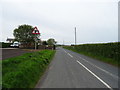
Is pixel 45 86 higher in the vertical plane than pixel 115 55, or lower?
lower

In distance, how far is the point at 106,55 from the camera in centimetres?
1365

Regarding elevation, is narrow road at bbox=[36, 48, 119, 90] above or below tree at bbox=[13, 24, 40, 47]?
below

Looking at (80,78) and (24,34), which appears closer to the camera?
(80,78)

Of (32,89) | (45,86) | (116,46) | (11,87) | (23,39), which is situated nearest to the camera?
(11,87)

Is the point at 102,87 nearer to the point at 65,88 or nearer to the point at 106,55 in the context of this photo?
the point at 65,88

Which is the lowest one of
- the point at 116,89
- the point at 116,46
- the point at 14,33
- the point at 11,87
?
the point at 116,89

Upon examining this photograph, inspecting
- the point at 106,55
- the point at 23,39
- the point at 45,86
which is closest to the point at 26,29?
the point at 23,39

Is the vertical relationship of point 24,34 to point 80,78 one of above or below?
above

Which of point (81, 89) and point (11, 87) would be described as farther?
point (81, 89)

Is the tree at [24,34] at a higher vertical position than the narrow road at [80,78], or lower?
higher

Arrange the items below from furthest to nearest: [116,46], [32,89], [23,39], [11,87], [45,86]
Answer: [23,39] → [116,46] → [45,86] → [32,89] → [11,87]

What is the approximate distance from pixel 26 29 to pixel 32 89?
55.1 m

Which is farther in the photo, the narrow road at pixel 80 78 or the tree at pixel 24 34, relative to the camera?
the tree at pixel 24 34

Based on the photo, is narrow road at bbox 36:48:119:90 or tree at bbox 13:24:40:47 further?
tree at bbox 13:24:40:47
